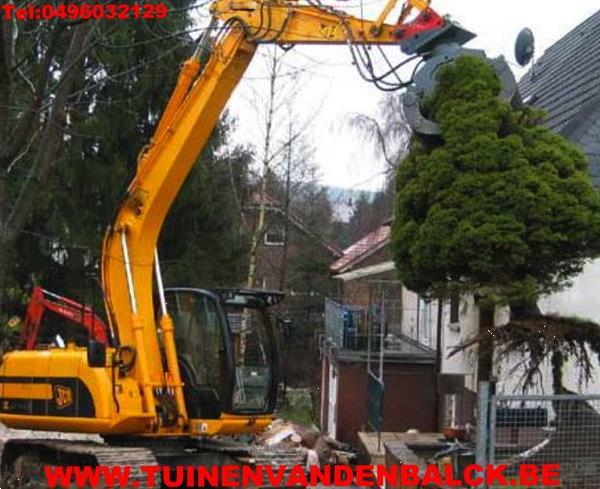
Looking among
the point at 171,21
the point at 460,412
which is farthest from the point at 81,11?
the point at 460,412

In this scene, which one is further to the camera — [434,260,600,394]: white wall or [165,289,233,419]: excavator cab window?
[434,260,600,394]: white wall

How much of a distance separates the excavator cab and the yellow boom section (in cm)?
29

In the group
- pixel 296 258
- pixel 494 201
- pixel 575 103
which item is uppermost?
pixel 575 103

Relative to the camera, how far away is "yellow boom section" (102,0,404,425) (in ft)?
32.5

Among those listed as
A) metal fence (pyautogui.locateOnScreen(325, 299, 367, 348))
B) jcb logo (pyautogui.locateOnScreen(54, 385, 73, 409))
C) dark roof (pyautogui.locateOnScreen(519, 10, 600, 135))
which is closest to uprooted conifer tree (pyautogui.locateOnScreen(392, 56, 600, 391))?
jcb logo (pyautogui.locateOnScreen(54, 385, 73, 409))

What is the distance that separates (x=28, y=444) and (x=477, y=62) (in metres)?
6.24

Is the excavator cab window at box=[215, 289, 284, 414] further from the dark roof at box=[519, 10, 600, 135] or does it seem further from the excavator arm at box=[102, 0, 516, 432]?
the dark roof at box=[519, 10, 600, 135]

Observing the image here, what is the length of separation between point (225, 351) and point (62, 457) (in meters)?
2.16

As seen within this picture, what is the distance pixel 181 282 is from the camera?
21.9 m

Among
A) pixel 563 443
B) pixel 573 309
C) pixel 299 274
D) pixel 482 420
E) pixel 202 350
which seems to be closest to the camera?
pixel 482 420

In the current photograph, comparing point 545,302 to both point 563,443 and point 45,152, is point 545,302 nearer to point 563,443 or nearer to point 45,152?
point 563,443

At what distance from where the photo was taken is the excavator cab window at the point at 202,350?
9.62 meters

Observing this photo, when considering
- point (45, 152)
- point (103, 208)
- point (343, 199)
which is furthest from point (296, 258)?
point (45, 152)

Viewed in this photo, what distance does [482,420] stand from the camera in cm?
814
